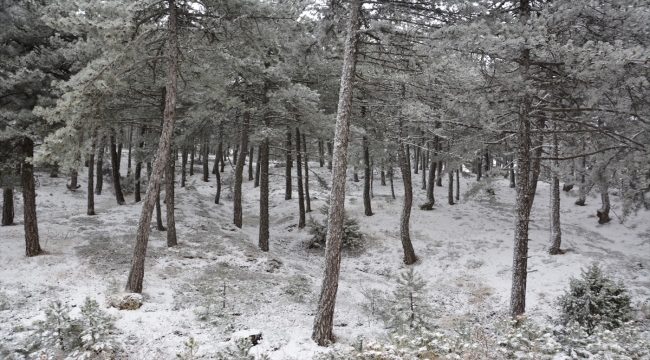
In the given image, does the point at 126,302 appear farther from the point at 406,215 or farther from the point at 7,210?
the point at 7,210

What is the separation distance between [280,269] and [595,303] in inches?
403

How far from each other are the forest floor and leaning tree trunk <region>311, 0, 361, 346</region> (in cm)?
56

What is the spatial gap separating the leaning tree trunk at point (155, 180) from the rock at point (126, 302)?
670 millimetres

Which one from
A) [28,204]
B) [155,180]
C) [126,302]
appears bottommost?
[126,302]

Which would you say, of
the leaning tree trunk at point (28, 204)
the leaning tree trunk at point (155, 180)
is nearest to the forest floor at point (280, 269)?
the leaning tree trunk at point (28, 204)

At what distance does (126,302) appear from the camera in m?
9.03

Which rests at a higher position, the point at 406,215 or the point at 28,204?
the point at 28,204

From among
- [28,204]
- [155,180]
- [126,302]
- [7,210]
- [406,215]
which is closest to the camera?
[126,302]

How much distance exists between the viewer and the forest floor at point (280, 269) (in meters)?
8.85

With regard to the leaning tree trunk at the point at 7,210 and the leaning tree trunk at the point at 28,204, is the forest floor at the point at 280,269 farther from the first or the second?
the leaning tree trunk at the point at 7,210

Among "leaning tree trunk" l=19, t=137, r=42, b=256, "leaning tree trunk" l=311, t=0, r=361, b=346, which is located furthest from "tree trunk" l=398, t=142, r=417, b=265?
"leaning tree trunk" l=19, t=137, r=42, b=256

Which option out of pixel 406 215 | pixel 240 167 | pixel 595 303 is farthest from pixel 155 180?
pixel 595 303

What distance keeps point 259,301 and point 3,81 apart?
32.8ft

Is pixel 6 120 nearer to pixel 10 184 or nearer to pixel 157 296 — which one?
pixel 10 184
